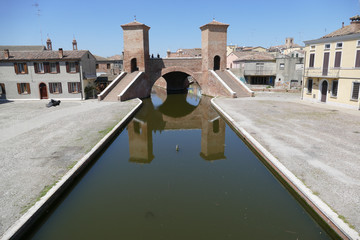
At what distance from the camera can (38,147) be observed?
454 inches

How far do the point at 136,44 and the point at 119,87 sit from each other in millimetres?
6740

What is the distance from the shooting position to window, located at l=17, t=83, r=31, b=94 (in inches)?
1103

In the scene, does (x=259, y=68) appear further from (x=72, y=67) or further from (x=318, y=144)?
(x=318, y=144)

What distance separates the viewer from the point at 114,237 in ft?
21.0

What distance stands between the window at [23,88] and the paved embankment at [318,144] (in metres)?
22.1

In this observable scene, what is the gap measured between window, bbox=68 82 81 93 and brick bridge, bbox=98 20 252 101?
3330 mm

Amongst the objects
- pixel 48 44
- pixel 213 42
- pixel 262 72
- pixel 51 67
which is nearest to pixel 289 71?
pixel 262 72

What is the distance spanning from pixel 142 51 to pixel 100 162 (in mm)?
23619

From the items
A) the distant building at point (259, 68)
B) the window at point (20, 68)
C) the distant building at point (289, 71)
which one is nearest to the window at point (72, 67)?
the window at point (20, 68)

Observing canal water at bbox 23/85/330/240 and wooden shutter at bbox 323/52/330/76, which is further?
wooden shutter at bbox 323/52/330/76

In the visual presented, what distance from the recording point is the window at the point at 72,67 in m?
27.5

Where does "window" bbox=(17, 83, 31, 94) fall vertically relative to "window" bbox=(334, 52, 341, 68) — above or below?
below

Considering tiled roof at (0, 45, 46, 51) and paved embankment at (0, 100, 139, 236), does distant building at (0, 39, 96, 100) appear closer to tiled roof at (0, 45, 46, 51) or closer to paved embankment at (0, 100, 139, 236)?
paved embankment at (0, 100, 139, 236)

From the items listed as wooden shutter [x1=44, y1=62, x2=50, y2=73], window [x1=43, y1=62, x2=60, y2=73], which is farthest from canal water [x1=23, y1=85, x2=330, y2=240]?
wooden shutter [x1=44, y1=62, x2=50, y2=73]
